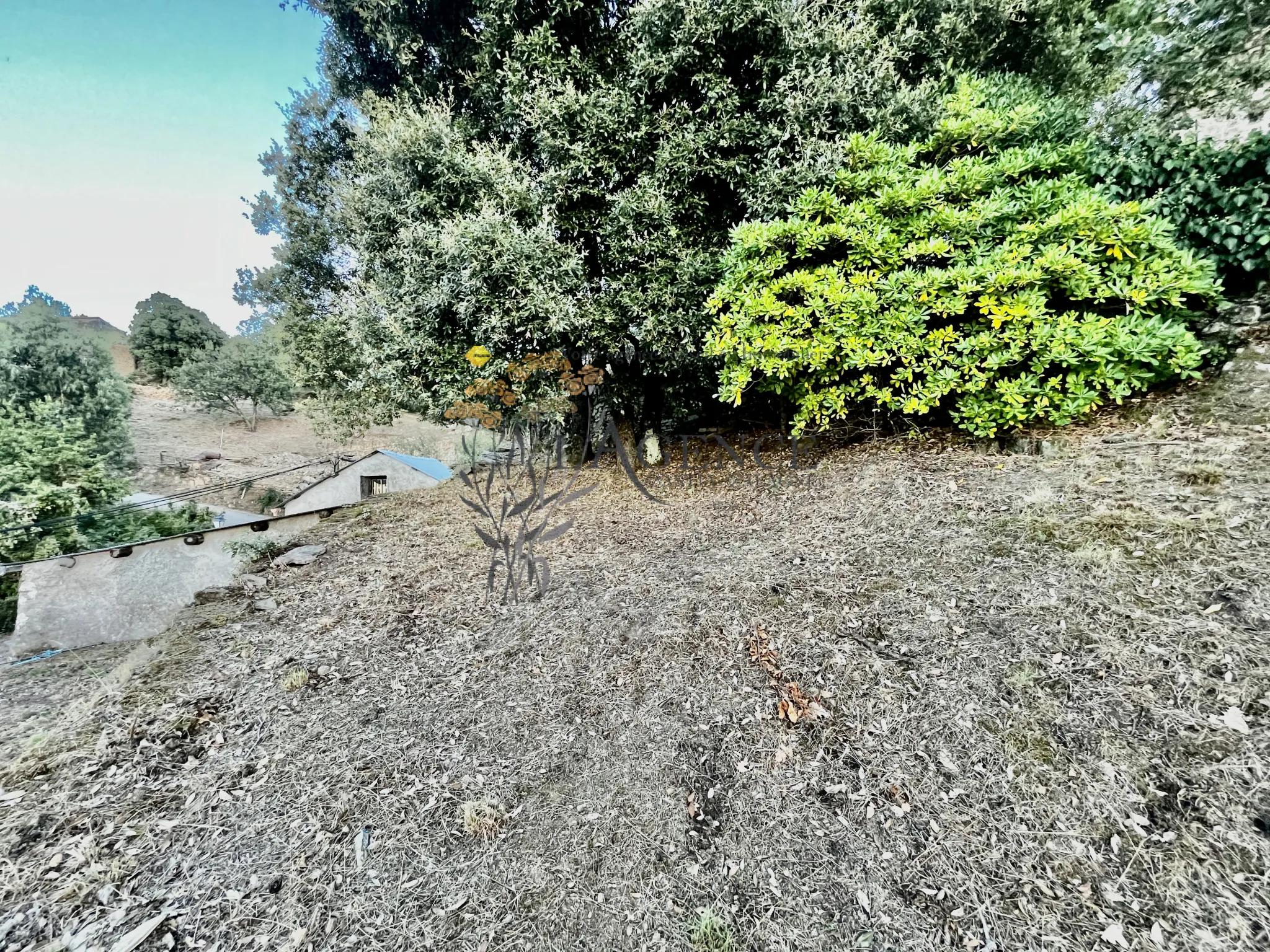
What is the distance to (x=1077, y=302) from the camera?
14.4 ft

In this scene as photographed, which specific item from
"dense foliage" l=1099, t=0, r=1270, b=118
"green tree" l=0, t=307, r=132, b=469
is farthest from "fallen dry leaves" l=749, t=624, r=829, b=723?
"green tree" l=0, t=307, r=132, b=469

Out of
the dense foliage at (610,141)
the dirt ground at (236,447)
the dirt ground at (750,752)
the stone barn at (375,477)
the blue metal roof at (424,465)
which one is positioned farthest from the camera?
the dirt ground at (236,447)

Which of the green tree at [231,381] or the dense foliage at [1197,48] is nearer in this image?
the dense foliage at [1197,48]

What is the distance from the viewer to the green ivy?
3.87 metres

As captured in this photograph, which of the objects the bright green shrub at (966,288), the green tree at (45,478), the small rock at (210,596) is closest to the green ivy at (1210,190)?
the bright green shrub at (966,288)

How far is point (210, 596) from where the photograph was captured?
15.1 ft

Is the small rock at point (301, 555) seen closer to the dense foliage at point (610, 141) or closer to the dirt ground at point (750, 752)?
the dirt ground at point (750, 752)

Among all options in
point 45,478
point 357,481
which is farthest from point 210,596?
point 45,478

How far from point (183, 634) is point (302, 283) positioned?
834cm

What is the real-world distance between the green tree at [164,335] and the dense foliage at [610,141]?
30.3 m

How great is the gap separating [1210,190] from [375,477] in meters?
15.3

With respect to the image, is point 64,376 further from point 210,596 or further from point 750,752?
point 750,752

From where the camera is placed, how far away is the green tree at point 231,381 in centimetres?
2345

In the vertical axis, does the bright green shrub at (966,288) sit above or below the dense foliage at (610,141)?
below
